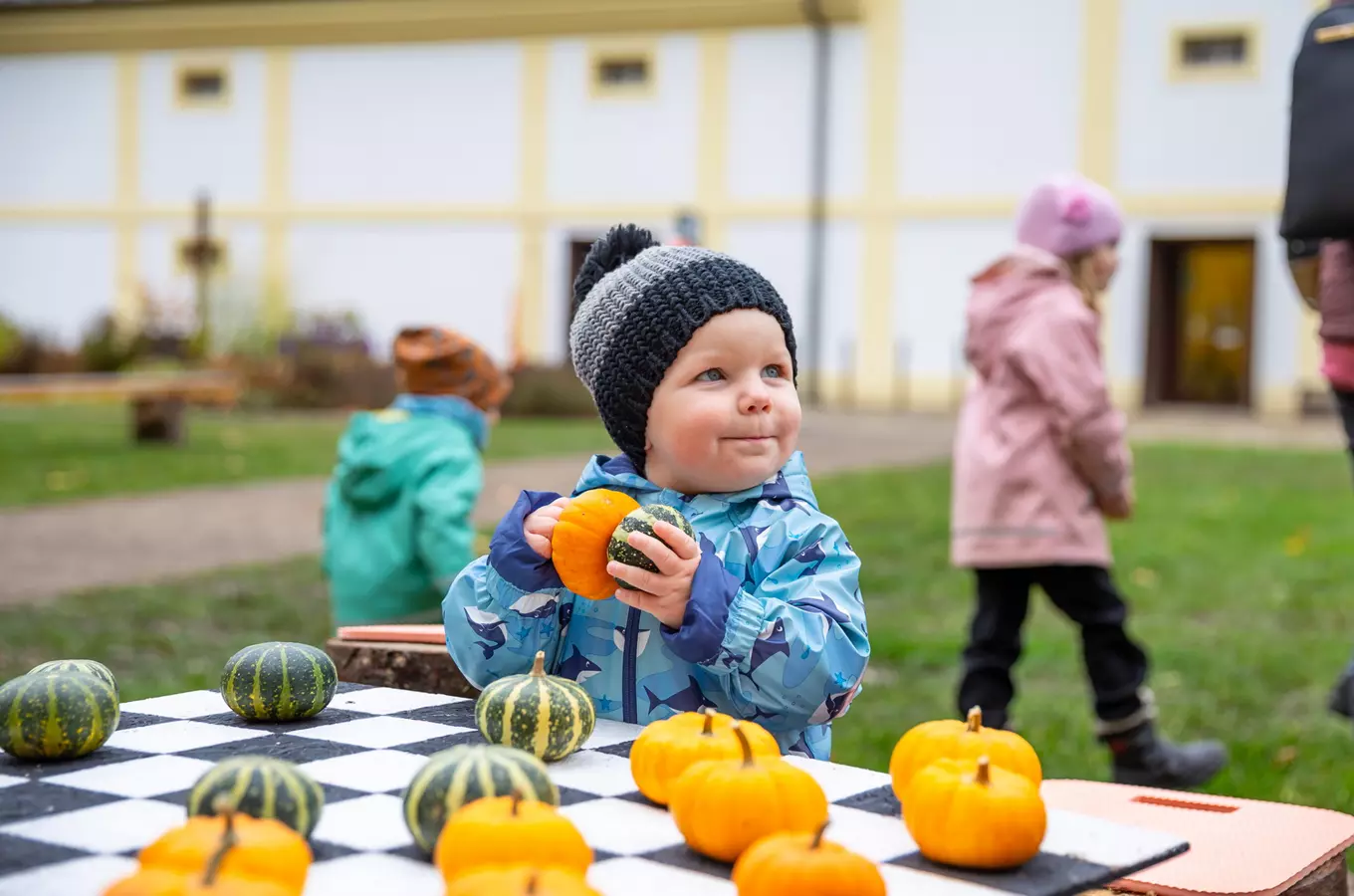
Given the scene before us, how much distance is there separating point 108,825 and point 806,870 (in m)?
0.70

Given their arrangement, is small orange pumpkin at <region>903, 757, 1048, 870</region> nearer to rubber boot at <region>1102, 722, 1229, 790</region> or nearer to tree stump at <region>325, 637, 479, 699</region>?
Answer: tree stump at <region>325, 637, 479, 699</region>

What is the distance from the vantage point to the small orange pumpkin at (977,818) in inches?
58.1

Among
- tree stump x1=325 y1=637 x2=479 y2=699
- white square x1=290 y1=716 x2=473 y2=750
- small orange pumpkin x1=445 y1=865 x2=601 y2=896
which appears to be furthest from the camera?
tree stump x1=325 y1=637 x2=479 y2=699

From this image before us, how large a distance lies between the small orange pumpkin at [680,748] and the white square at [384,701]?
1.63ft

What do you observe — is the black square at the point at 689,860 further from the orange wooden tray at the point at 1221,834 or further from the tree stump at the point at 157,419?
the tree stump at the point at 157,419

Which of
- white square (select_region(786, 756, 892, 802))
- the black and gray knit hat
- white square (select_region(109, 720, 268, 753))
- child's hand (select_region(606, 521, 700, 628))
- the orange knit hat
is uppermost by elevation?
the black and gray knit hat

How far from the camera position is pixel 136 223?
93.0 ft

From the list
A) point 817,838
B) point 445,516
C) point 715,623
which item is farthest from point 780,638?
point 445,516

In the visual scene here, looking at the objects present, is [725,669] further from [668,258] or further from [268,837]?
[268,837]

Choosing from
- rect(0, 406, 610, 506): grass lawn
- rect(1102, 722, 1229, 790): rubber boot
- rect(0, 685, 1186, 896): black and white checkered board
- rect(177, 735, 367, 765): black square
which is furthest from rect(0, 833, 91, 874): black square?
rect(0, 406, 610, 506): grass lawn

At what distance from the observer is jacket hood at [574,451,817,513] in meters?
2.35

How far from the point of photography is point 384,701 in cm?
218

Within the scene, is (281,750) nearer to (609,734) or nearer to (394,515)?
(609,734)

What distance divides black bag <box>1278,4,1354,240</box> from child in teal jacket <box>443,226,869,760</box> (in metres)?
1.99
